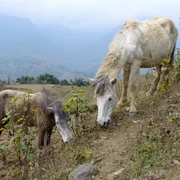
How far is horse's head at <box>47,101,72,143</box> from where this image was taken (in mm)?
5965

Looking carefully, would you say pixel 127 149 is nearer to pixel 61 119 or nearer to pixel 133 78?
pixel 61 119

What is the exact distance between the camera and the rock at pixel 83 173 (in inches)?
164

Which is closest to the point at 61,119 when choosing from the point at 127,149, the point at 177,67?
the point at 127,149

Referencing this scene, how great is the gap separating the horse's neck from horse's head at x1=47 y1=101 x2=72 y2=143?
46.9 inches

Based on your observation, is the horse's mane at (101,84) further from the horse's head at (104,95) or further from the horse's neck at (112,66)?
the horse's neck at (112,66)

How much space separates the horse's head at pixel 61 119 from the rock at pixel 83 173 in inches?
61.5

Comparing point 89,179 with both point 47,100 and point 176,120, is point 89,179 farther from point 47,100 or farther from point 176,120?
point 47,100

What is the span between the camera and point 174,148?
4.54 m

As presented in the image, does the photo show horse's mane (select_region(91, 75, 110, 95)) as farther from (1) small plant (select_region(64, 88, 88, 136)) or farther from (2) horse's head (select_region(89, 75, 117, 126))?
(1) small plant (select_region(64, 88, 88, 136))

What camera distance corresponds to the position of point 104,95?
6266 millimetres

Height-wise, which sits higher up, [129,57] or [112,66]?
[129,57]

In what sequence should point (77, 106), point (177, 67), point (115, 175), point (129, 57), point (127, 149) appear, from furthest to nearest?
point (177, 67) < point (129, 57) < point (77, 106) < point (127, 149) < point (115, 175)

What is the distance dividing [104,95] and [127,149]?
1.52 metres

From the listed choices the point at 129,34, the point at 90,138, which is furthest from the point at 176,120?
the point at 129,34
